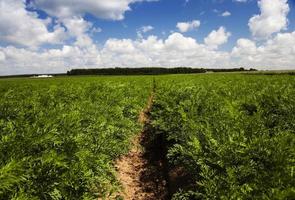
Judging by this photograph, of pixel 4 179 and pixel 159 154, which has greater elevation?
pixel 4 179

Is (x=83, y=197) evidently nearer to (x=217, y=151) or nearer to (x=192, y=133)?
(x=217, y=151)

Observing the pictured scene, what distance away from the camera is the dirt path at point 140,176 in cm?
746

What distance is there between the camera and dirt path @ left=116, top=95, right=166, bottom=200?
746 cm

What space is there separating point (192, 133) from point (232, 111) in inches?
46.7

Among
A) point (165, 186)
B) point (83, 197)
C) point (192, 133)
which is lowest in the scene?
point (165, 186)

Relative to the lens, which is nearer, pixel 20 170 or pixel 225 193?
pixel 20 170

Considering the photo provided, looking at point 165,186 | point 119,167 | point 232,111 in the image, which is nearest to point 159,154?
point 119,167

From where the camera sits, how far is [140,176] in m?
8.74

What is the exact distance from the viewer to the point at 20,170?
12.7ft

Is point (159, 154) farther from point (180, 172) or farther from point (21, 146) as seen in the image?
point (21, 146)

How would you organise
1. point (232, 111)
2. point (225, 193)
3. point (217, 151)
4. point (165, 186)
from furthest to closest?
point (165, 186) → point (232, 111) → point (217, 151) → point (225, 193)

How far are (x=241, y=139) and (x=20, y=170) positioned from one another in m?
3.25

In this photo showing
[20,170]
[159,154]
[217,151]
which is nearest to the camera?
[20,170]

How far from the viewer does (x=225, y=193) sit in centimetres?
419
